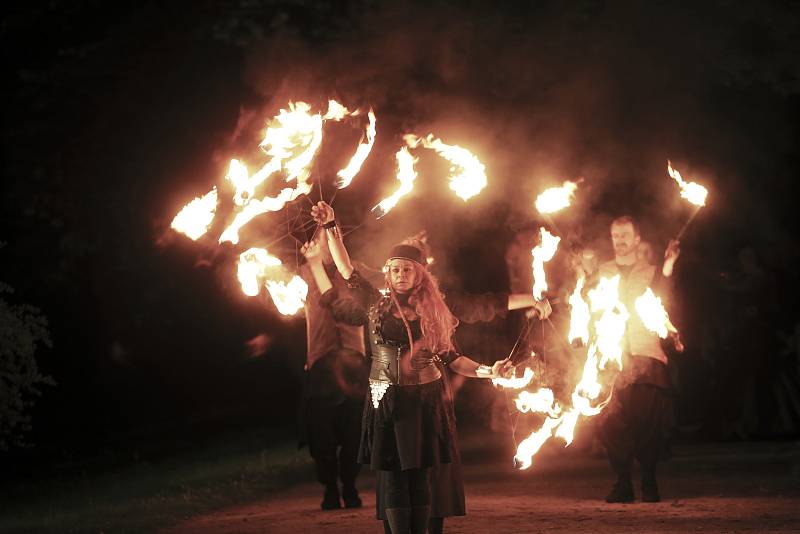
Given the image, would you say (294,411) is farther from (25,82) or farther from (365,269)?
(365,269)

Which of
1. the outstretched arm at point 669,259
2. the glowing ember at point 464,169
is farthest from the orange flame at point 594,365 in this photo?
the glowing ember at point 464,169

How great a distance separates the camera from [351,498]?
12336mm

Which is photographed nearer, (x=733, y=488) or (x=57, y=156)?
(x=733, y=488)

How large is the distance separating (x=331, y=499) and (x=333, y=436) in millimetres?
530

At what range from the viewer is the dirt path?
10.6 meters

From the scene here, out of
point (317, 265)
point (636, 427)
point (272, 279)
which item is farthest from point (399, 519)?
point (636, 427)

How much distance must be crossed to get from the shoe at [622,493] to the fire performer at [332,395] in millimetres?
Result: 2046

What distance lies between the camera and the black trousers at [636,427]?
12.0 metres

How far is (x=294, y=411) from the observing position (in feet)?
83.0

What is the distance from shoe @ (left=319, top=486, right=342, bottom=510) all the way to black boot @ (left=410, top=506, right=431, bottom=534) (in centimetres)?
307

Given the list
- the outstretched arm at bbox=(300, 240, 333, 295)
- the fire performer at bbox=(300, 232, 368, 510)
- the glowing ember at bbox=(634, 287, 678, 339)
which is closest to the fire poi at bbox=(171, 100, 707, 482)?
the outstretched arm at bbox=(300, 240, 333, 295)

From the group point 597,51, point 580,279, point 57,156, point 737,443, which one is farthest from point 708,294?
point 57,156

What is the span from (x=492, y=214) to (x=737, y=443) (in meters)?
4.68

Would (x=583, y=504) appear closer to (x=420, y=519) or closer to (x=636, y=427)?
(x=636, y=427)
